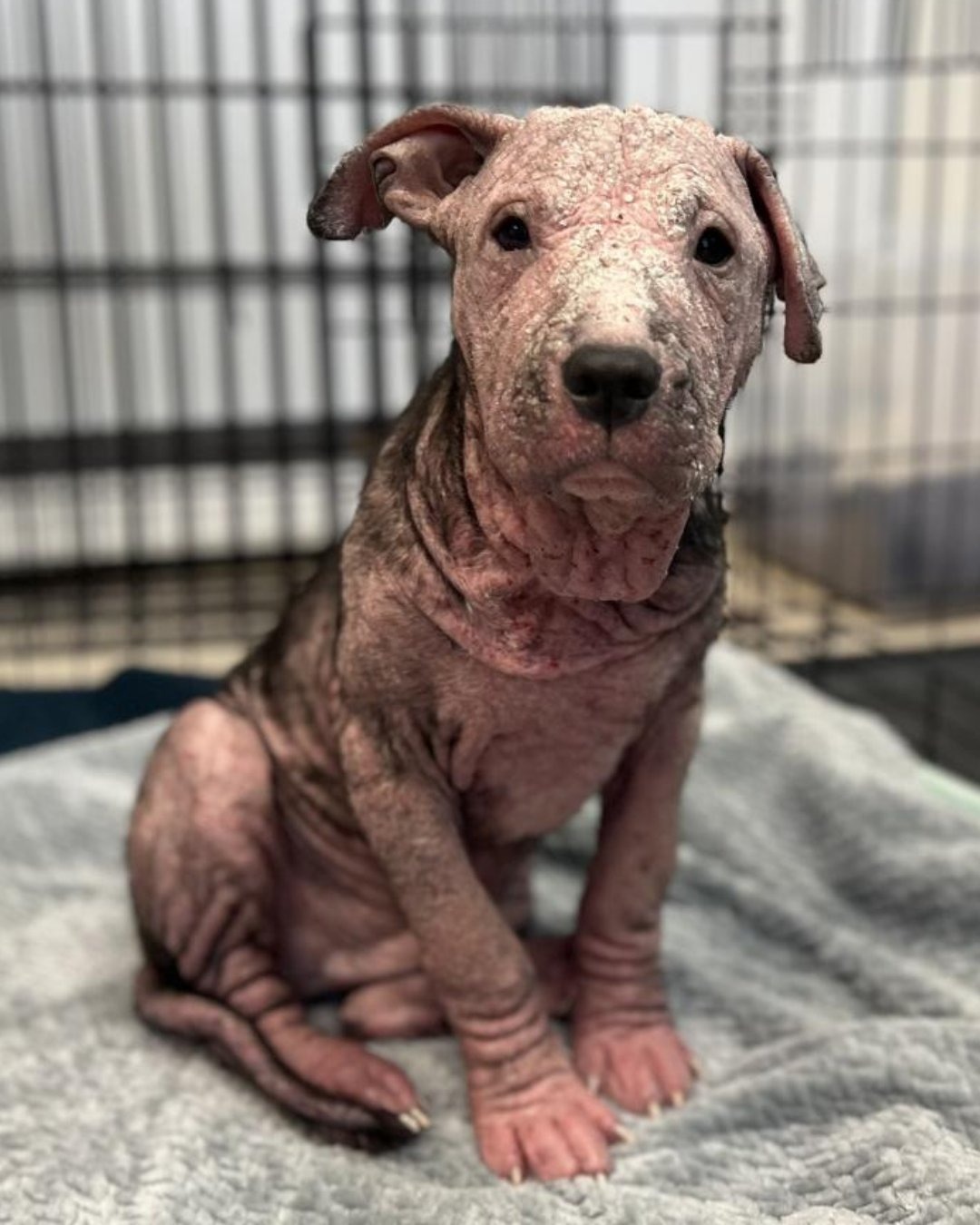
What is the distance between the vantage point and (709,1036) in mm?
1672

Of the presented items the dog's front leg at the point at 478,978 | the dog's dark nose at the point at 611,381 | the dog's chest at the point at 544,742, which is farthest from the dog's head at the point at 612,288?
the dog's front leg at the point at 478,978

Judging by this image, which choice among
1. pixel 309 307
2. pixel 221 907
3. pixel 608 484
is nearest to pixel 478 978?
pixel 221 907

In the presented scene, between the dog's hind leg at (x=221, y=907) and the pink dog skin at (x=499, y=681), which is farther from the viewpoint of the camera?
the dog's hind leg at (x=221, y=907)

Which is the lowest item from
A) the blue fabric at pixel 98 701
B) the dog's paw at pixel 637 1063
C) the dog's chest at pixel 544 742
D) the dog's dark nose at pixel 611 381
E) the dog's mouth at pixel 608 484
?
the dog's paw at pixel 637 1063

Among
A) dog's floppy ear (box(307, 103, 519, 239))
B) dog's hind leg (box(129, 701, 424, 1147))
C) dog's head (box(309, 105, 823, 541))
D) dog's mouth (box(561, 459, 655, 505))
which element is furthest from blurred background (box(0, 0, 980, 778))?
dog's mouth (box(561, 459, 655, 505))

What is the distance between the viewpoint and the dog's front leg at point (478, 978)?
1406mm

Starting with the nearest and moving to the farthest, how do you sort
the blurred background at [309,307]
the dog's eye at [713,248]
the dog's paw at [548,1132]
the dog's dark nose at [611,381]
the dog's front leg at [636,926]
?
the dog's dark nose at [611,381] < the dog's eye at [713,248] < the dog's paw at [548,1132] < the dog's front leg at [636,926] < the blurred background at [309,307]

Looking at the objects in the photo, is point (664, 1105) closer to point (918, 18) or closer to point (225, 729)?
point (225, 729)

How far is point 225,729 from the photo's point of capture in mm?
1615

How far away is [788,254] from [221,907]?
95cm

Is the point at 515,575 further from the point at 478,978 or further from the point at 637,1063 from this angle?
the point at 637,1063

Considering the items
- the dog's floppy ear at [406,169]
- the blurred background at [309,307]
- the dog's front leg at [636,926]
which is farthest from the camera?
the blurred background at [309,307]

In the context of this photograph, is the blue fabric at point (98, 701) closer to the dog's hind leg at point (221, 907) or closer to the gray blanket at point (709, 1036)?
the gray blanket at point (709, 1036)

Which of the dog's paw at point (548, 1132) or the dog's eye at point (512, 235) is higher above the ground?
the dog's eye at point (512, 235)
